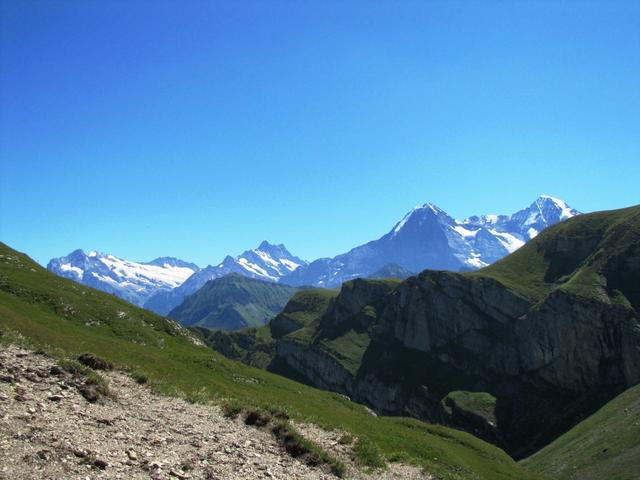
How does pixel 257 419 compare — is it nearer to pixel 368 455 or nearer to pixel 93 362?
pixel 368 455

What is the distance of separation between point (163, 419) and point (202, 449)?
13.5 feet

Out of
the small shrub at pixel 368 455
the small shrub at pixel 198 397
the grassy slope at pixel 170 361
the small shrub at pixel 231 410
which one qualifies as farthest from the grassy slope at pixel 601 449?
the small shrub at pixel 231 410

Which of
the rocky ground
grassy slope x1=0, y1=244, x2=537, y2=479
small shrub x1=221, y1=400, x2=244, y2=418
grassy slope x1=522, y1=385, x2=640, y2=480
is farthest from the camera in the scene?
grassy slope x1=522, y1=385, x2=640, y2=480

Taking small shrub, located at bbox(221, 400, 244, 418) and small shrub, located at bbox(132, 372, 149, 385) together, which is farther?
small shrub, located at bbox(132, 372, 149, 385)

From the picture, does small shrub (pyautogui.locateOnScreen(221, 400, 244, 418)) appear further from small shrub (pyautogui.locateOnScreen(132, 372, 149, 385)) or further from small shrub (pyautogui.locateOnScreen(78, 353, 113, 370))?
small shrub (pyautogui.locateOnScreen(78, 353, 113, 370))

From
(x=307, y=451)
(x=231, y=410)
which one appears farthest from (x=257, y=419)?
(x=307, y=451)

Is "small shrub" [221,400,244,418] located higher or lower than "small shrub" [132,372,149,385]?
lower

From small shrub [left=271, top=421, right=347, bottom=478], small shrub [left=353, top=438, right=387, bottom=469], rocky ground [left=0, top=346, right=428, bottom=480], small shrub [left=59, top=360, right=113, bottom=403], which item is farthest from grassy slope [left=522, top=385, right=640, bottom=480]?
small shrub [left=59, top=360, right=113, bottom=403]

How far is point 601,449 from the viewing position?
117 metres

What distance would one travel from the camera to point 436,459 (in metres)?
41.5

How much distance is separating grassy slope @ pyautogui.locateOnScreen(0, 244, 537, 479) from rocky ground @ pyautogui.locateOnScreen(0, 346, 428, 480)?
3463 mm

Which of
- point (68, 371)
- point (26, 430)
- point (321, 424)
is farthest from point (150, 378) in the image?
point (26, 430)

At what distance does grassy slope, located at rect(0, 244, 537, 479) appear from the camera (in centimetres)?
3750

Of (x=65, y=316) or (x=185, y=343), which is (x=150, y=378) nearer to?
(x=65, y=316)
